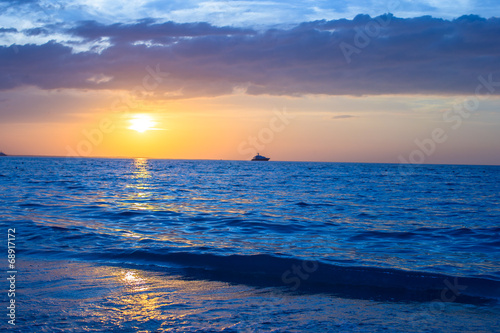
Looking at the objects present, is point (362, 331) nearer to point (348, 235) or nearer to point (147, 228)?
point (348, 235)

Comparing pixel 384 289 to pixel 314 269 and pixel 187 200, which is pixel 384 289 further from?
pixel 187 200

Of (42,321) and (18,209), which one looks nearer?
(42,321)

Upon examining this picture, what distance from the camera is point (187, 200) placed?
29031 millimetres

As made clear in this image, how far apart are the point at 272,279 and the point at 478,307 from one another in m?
4.43

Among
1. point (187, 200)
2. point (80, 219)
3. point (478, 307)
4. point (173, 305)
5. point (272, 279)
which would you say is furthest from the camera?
point (187, 200)

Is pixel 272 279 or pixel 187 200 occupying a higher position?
pixel 187 200

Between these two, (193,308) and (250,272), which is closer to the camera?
(193,308)

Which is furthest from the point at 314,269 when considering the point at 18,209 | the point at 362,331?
the point at 18,209

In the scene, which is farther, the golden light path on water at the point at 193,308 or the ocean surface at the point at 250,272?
the ocean surface at the point at 250,272

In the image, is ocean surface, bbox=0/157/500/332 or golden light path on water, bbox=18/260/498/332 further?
ocean surface, bbox=0/157/500/332

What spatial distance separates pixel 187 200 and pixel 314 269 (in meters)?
19.2

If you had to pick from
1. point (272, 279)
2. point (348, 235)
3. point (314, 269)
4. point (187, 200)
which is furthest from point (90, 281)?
point (187, 200)

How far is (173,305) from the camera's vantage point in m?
7.54

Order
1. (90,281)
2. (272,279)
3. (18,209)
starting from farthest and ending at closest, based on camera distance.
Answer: (18,209), (272,279), (90,281)
